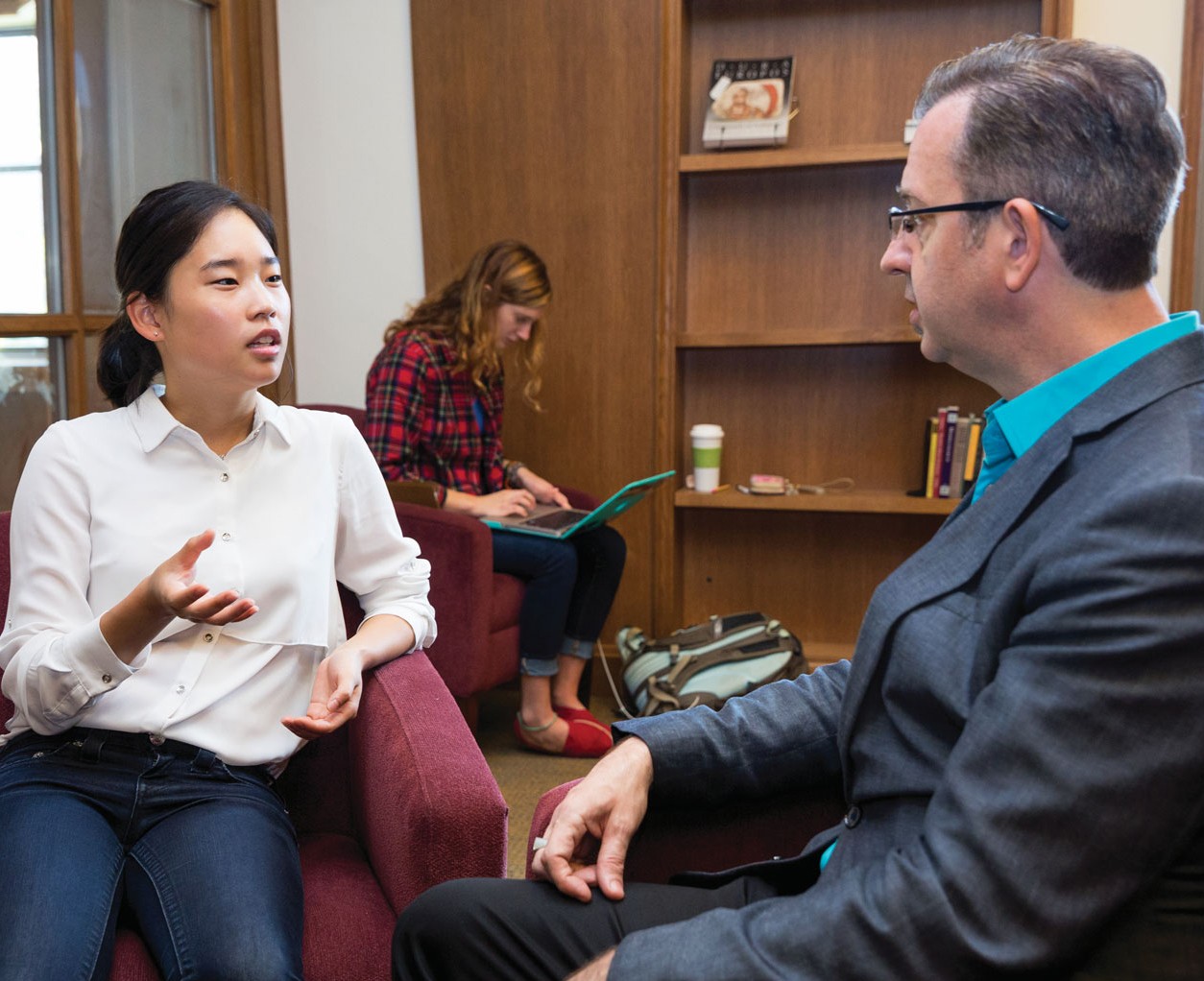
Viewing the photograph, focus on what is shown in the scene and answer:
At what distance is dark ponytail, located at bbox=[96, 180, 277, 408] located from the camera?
151 cm

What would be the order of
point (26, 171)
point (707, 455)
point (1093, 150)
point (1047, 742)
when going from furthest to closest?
point (707, 455)
point (26, 171)
point (1093, 150)
point (1047, 742)

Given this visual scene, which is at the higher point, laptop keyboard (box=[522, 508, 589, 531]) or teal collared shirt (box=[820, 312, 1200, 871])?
teal collared shirt (box=[820, 312, 1200, 871])

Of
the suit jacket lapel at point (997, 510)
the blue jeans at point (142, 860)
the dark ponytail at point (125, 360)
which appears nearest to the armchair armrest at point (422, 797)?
the blue jeans at point (142, 860)

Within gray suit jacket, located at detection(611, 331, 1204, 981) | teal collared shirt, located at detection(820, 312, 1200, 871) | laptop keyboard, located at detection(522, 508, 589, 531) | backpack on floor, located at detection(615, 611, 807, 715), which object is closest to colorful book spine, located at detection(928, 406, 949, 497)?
backpack on floor, located at detection(615, 611, 807, 715)

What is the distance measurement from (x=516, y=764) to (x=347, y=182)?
6.44ft

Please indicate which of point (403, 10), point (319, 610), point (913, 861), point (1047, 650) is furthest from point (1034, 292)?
point (403, 10)

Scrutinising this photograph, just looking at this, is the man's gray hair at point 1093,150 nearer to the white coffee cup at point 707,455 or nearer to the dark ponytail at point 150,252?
the dark ponytail at point 150,252

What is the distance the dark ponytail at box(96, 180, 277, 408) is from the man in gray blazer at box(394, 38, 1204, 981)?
0.89 m

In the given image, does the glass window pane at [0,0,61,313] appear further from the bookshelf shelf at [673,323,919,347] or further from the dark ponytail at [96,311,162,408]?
the bookshelf shelf at [673,323,919,347]

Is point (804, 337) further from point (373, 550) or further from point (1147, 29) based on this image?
point (373, 550)

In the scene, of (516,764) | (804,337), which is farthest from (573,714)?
(804,337)

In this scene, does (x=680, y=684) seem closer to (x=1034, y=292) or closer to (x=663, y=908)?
(x=663, y=908)

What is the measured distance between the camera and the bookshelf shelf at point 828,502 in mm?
3275

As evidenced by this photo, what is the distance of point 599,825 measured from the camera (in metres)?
1.15
